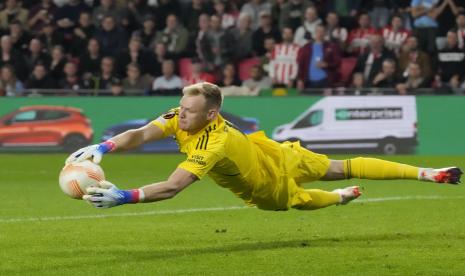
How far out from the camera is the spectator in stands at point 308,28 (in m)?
24.5

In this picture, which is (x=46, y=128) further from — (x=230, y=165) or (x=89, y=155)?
(x=230, y=165)

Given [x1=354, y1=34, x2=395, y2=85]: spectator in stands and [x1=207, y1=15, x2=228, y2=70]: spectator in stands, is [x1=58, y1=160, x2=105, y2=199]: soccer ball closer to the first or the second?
[x1=354, y1=34, x2=395, y2=85]: spectator in stands

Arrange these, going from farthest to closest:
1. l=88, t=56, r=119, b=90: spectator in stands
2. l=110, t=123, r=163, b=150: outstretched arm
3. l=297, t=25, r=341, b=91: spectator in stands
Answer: l=88, t=56, r=119, b=90: spectator in stands, l=297, t=25, r=341, b=91: spectator in stands, l=110, t=123, r=163, b=150: outstretched arm

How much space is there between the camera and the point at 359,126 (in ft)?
70.3

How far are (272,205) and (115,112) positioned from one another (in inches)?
496

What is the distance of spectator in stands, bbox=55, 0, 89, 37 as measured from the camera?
2686 centimetres

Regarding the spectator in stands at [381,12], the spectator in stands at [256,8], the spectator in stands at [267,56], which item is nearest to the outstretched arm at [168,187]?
the spectator in stands at [267,56]

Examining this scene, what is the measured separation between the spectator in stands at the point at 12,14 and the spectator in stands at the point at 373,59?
8.55 metres

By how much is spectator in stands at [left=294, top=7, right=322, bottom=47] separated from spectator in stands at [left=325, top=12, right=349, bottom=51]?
0.24 meters

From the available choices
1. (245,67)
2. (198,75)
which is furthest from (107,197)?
(245,67)

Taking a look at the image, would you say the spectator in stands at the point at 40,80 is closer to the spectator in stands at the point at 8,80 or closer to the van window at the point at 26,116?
the spectator in stands at the point at 8,80

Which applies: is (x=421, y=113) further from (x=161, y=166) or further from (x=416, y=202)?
(x=416, y=202)

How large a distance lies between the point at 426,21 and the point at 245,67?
13.7ft

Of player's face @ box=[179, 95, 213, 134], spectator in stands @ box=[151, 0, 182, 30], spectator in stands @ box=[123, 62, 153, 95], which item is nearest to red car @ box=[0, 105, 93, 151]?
spectator in stands @ box=[123, 62, 153, 95]
